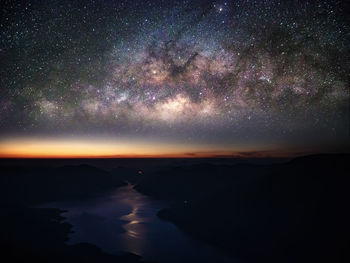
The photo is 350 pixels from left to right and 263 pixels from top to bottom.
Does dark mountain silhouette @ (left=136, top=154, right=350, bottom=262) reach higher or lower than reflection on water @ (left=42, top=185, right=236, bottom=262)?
higher

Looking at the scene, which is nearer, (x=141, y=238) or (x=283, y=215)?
(x=283, y=215)

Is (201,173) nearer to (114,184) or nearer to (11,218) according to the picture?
(114,184)

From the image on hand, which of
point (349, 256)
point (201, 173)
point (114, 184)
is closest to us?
point (349, 256)

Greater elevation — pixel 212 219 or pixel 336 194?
pixel 336 194

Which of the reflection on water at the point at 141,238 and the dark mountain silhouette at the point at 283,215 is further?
the reflection on water at the point at 141,238

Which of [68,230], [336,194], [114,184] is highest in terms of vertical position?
[336,194]

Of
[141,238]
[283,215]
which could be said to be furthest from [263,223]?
[141,238]

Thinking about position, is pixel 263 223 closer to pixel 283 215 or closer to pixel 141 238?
pixel 283 215

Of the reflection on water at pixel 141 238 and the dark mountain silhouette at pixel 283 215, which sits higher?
the dark mountain silhouette at pixel 283 215

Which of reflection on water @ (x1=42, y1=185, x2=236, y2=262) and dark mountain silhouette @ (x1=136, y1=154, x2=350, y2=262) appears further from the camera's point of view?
reflection on water @ (x1=42, y1=185, x2=236, y2=262)

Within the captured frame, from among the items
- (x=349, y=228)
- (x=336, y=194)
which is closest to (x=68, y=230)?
(x=349, y=228)

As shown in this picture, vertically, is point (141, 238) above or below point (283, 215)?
below
